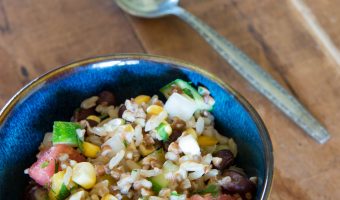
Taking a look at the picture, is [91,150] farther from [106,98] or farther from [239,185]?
[239,185]

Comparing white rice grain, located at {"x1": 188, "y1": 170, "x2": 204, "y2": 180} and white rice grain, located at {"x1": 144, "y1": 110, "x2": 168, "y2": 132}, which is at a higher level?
white rice grain, located at {"x1": 144, "y1": 110, "x2": 168, "y2": 132}

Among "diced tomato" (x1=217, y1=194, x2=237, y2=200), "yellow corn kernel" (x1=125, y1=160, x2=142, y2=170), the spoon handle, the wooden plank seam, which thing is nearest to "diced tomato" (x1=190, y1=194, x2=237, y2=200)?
"diced tomato" (x1=217, y1=194, x2=237, y2=200)

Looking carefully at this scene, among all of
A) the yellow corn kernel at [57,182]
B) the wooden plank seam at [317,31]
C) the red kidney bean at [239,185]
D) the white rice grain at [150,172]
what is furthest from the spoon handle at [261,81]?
the yellow corn kernel at [57,182]

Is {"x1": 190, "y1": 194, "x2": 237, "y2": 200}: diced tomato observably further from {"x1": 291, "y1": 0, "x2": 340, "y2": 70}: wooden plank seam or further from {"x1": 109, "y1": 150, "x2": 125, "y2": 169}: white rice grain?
{"x1": 291, "y1": 0, "x2": 340, "y2": 70}: wooden plank seam

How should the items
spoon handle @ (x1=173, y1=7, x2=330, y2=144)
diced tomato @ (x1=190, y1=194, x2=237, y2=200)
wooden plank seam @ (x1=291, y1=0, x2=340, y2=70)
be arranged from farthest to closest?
wooden plank seam @ (x1=291, y1=0, x2=340, y2=70), spoon handle @ (x1=173, y1=7, x2=330, y2=144), diced tomato @ (x1=190, y1=194, x2=237, y2=200)

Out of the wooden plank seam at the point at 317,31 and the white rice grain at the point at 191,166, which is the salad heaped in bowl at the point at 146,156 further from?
the wooden plank seam at the point at 317,31

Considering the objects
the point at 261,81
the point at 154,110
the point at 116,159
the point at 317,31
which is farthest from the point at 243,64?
the point at 116,159

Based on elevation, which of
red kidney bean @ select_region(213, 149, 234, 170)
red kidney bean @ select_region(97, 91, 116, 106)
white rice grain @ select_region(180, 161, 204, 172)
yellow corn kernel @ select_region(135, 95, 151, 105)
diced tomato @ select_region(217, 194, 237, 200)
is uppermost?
yellow corn kernel @ select_region(135, 95, 151, 105)
